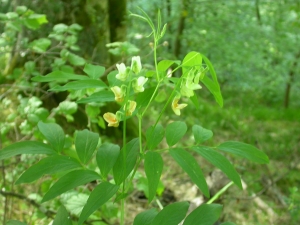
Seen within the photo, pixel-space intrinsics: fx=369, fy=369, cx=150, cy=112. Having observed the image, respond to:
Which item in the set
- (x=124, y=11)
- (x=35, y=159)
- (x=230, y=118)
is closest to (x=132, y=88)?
(x=35, y=159)

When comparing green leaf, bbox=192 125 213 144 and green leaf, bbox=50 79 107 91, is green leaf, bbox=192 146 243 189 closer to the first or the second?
green leaf, bbox=192 125 213 144

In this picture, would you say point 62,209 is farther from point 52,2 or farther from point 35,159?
point 52,2

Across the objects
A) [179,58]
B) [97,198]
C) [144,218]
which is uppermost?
[97,198]

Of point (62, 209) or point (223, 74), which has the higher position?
point (62, 209)

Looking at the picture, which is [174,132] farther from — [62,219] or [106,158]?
[62,219]

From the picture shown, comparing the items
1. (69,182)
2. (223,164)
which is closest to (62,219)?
(69,182)

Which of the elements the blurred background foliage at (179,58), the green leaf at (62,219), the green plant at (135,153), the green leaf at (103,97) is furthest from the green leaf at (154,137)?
the blurred background foliage at (179,58)
